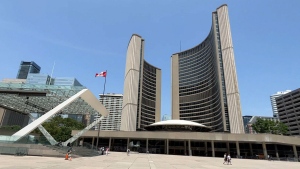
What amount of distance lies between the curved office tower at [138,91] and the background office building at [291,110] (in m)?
87.3

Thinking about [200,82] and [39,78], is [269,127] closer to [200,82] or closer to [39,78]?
[200,82]

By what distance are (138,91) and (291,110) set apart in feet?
340

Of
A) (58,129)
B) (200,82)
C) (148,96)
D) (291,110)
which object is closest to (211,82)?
(200,82)

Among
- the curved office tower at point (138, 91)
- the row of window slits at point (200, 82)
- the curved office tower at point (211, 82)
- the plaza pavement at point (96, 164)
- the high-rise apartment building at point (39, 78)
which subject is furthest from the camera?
the high-rise apartment building at point (39, 78)

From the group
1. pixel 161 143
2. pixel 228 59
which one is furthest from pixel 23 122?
pixel 228 59

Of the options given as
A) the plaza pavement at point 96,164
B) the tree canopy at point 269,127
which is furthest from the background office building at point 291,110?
the plaza pavement at point 96,164

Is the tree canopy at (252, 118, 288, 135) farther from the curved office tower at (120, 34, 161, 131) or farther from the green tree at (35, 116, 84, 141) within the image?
the green tree at (35, 116, 84, 141)

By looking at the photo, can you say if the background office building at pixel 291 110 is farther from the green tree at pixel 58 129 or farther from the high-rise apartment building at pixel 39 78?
the high-rise apartment building at pixel 39 78

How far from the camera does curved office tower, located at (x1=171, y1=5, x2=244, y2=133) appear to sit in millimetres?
81625

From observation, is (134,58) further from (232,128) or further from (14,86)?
(14,86)

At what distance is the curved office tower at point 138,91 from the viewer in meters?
→ 102

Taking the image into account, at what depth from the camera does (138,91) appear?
11306 cm

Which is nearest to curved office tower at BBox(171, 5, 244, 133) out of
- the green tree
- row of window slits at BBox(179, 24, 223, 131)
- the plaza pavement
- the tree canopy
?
row of window slits at BBox(179, 24, 223, 131)

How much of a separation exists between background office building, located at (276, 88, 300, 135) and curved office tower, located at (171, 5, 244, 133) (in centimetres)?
6040
